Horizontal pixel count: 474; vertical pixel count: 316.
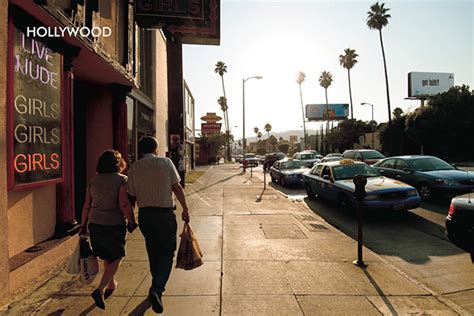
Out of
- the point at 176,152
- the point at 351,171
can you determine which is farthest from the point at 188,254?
the point at 176,152

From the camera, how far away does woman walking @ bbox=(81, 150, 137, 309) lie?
12.3 feet

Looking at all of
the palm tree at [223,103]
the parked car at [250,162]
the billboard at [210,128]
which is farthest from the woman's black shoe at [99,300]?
the palm tree at [223,103]

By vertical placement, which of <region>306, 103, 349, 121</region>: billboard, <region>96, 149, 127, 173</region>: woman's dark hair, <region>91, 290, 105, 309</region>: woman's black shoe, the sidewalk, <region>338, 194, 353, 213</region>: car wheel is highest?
<region>306, 103, 349, 121</region>: billboard

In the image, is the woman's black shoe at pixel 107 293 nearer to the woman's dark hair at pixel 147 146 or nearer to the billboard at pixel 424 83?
the woman's dark hair at pixel 147 146

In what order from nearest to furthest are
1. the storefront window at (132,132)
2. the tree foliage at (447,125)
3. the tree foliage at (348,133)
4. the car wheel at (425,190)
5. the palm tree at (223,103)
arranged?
the car wheel at (425,190) → the storefront window at (132,132) → the tree foliage at (447,125) → the tree foliage at (348,133) → the palm tree at (223,103)

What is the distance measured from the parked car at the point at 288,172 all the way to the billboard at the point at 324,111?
3069 inches

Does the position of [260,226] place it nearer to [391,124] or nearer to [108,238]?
[108,238]

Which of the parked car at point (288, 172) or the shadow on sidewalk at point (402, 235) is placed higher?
the parked car at point (288, 172)

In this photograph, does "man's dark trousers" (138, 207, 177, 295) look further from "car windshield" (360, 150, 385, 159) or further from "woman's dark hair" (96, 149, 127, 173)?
"car windshield" (360, 150, 385, 159)

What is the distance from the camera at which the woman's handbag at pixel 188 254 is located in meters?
3.82

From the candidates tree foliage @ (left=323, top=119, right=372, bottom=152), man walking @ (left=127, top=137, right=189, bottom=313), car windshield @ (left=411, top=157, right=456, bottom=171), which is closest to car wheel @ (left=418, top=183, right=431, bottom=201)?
car windshield @ (left=411, top=157, right=456, bottom=171)

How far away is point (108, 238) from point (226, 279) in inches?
67.5

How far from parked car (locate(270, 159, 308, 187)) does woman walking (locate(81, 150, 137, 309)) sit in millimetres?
12686

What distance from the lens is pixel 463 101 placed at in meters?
33.3
